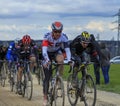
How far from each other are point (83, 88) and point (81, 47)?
38.8 inches

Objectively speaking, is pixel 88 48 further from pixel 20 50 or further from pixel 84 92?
pixel 20 50

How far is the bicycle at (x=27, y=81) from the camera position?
43.7ft

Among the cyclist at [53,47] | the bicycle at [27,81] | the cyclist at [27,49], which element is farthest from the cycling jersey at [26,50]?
the cyclist at [53,47]

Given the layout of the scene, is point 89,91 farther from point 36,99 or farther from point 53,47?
point 36,99

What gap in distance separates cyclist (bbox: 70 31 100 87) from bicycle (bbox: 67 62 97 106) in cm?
11

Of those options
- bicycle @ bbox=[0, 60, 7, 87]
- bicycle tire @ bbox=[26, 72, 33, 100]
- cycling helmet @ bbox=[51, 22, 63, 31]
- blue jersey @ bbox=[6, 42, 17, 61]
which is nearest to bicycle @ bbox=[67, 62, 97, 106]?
cycling helmet @ bbox=[51, 22, 63, 31]

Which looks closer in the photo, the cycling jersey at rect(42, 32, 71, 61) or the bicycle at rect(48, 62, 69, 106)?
the bicycle at rect(48, 62, 69, 106)

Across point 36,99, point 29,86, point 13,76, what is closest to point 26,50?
point 29,86

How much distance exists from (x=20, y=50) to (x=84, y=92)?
3816 millimetres

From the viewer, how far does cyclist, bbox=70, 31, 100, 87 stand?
35.1ft

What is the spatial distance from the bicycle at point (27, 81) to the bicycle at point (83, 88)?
7.12 ft

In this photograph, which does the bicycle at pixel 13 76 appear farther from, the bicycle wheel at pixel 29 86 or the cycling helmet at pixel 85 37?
the cycling helmet at pixel 85 37

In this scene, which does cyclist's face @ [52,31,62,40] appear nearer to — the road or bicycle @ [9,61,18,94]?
the road

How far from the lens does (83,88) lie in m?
10.8
